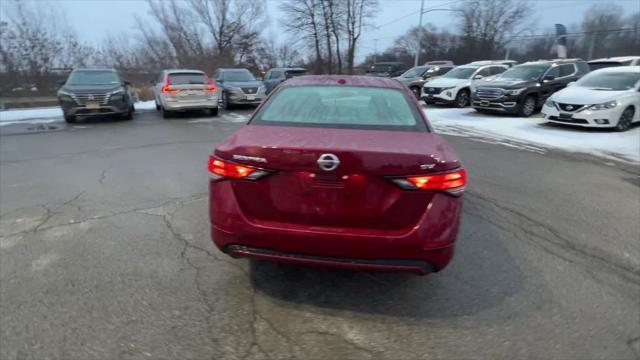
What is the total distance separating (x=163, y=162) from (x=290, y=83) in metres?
4.33

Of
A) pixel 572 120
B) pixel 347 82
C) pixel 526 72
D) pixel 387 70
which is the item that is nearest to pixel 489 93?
pixel 526 72

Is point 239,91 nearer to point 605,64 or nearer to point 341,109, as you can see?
point 341,109

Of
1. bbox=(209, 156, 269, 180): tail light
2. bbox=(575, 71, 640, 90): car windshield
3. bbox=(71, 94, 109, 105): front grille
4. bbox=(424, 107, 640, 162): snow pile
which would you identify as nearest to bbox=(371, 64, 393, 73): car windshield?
bbox=(424, 107, 640, 162): snow pile

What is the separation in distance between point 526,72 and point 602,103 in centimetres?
468

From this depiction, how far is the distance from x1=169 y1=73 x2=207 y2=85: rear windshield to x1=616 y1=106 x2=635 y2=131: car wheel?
12.5 m

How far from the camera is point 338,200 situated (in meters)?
2.53

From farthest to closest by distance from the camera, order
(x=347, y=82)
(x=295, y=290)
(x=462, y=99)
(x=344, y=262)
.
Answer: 1. (x=462, y=99)
2. (x=347, y=82)
3. (x=295, y=290)
4. (x=344, y=262)

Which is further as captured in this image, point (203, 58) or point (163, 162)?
point (203, 58)

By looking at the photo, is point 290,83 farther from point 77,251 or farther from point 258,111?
point 77,251

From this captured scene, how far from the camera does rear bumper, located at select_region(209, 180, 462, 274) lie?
2.54 metres

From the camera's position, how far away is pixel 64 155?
8.10 metres

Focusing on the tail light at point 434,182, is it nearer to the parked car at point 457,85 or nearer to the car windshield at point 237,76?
the parked car at point 457,85

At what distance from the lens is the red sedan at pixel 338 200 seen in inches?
98.2

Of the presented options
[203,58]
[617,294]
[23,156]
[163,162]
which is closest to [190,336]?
[617,294]
